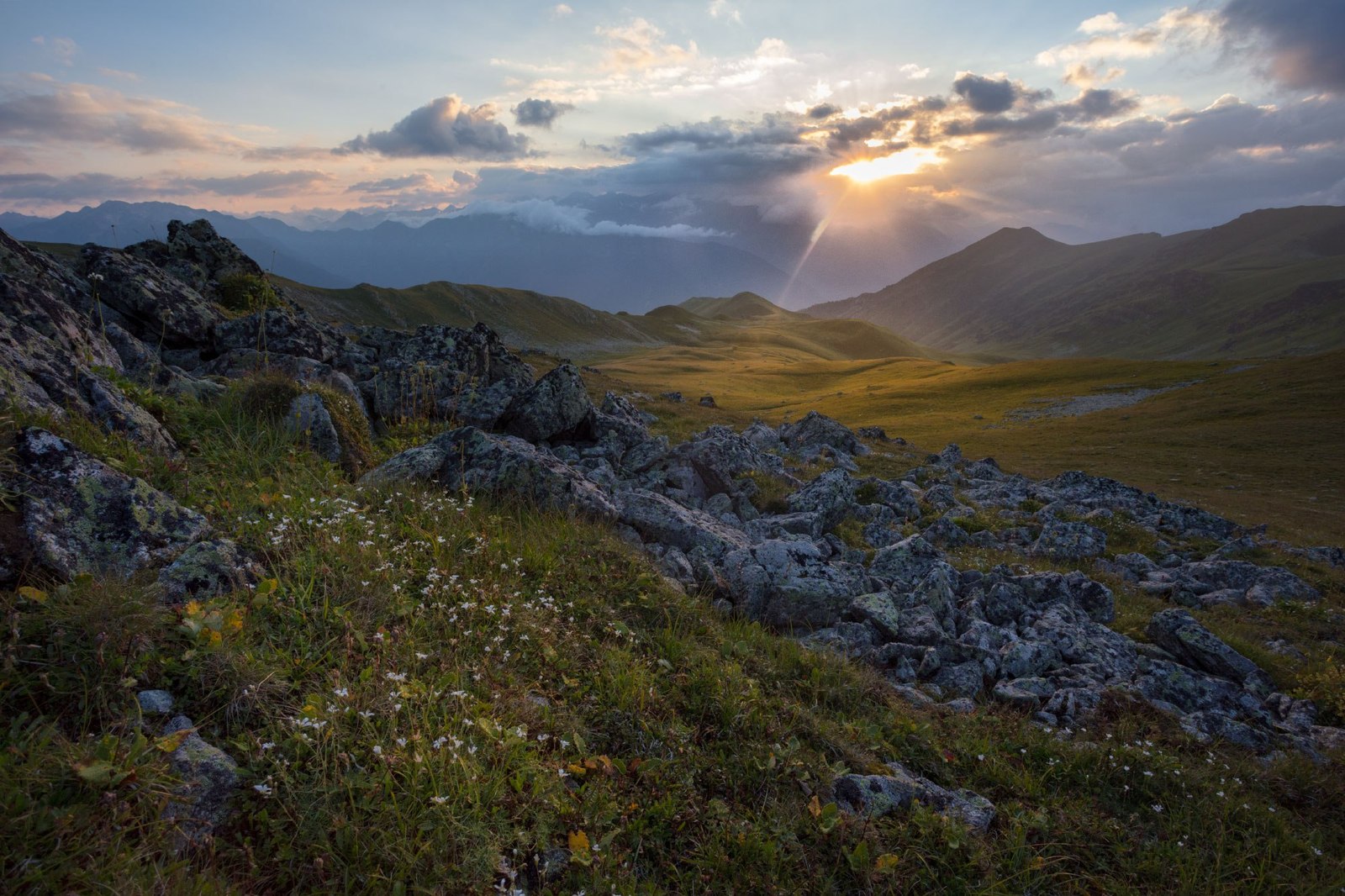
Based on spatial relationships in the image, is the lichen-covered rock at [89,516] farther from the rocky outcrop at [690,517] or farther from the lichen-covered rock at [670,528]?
the lichen-covered rock at [670,528]

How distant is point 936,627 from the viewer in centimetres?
993

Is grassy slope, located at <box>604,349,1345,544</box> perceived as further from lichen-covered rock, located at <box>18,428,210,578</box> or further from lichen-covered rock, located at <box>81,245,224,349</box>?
lichen-covered rock, located at <box>81,245,224,349</box>

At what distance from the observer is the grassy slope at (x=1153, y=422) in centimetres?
3481

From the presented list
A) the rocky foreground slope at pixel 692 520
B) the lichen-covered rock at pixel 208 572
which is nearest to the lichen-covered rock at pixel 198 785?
the lichen-covered rock at pixel 208 572

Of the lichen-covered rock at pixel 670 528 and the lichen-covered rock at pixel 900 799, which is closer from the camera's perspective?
the lichen-covered rock at pixel 900 799

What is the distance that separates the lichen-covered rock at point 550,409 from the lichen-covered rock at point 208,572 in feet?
39.6

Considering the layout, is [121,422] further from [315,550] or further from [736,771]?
[736,771]

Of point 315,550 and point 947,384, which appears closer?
point 315,550

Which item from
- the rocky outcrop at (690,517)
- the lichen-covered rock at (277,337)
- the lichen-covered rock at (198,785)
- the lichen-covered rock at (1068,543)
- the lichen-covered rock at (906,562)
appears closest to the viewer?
the lichen-covered rock at (198,785)

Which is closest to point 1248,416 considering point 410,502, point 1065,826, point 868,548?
point 868,548

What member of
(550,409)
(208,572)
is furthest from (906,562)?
(208,572)

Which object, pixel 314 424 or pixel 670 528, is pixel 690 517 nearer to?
pixel 670 528

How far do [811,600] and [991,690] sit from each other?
290 cm

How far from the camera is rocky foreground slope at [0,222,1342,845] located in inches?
201
